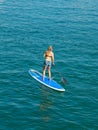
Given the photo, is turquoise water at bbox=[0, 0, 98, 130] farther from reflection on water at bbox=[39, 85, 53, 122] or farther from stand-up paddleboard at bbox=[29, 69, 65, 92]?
stand-up paddleboard at bbox=[29, 69, 65, 92]

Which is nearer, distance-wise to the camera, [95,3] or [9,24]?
[9,24]

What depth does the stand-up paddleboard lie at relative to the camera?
3017 cm

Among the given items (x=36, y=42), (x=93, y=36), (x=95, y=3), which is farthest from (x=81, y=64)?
(x=95, y=3)

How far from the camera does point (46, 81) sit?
104 feet

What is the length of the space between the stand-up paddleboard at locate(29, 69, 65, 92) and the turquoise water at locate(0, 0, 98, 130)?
0.40m

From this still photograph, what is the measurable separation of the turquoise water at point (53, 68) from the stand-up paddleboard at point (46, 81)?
0.40 meters

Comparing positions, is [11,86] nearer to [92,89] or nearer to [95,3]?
[92,89]

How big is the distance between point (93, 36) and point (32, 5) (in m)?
22.1

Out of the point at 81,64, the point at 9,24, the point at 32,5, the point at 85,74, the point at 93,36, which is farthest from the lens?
the point at 32,5

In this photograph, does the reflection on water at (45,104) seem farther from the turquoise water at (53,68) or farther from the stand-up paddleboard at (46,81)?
the stand-up paddleboard at (46,81)

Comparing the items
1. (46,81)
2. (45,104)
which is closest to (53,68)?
(46,81)

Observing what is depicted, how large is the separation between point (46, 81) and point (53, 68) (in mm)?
3452

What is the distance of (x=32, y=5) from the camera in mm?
65812

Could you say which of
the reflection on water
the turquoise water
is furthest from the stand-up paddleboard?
the reflection on water
